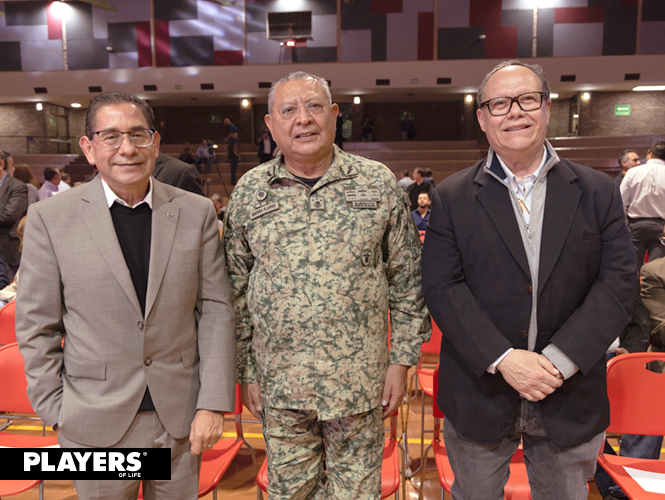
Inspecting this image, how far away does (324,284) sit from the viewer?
61.4 inches

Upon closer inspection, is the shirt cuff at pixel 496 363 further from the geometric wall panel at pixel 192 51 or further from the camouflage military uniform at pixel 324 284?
the geometric wall panel at pixel 192 51

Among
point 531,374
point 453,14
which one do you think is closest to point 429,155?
point 453,14

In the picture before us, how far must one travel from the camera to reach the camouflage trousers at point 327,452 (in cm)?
160

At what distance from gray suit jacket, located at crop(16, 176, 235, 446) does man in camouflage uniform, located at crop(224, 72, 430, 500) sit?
0.77 feet

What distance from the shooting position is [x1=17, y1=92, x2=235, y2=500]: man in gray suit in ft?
4.55

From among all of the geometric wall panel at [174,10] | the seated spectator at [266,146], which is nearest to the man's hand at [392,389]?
the seated spectator at [266,146]

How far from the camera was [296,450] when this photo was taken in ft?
5.32

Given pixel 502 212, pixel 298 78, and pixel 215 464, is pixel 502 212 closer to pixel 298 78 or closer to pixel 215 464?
pixel 298 78

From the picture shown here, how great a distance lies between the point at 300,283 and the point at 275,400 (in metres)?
0.39

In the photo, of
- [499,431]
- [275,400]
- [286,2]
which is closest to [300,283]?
[275,400]

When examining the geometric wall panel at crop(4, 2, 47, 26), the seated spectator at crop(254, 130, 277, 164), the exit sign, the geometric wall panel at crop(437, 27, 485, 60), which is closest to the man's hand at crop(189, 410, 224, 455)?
the seated spectator at crop(254, 130, 277, 164)

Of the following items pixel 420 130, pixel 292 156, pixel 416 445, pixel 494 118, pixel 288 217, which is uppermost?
pixel 420 130

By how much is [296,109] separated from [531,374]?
1076 millimetres

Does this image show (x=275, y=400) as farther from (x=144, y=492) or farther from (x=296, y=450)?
(x=144, y=492)
